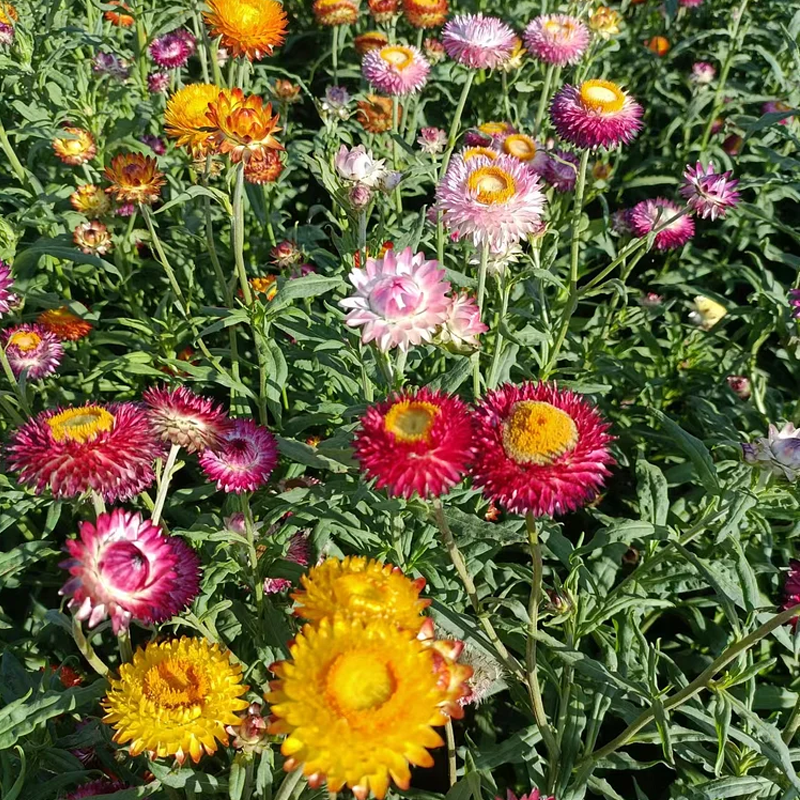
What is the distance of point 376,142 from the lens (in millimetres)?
4199

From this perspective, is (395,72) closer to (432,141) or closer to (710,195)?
(432,141)

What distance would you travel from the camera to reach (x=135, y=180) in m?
2.76

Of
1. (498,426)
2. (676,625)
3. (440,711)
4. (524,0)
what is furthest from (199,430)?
(524,0)

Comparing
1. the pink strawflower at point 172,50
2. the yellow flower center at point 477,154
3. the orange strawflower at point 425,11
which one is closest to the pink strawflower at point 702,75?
the orange strawflower at point 425,11

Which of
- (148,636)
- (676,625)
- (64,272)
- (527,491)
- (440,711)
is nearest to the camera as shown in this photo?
(440,711)

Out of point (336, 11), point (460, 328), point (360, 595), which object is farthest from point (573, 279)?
point (336, 11)

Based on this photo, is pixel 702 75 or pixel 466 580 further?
pixel 702 75

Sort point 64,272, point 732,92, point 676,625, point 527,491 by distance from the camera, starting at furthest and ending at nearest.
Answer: point 732,92 < point 64,272 < point 676,625 < point 527,491

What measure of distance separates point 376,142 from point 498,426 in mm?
3058

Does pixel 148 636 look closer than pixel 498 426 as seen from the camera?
No

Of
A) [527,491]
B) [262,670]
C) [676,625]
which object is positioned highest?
[527,491]

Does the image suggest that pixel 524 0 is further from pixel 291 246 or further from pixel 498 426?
pixel 498 426

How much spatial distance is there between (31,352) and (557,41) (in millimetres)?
2887

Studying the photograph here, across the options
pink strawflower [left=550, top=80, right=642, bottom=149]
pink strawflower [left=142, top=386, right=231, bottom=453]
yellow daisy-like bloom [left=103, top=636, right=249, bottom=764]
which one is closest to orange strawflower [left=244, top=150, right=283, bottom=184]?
pink strawflower [left=550, top=80, right=642, bottom=149]
